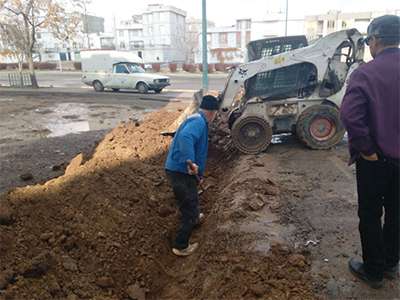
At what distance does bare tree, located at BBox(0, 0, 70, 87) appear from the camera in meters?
22.8

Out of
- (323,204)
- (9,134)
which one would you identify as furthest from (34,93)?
(323,204)

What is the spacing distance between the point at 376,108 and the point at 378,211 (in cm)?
84

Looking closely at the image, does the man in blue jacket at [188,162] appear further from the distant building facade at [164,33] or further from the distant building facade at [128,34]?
the distant building facade at [128,34]

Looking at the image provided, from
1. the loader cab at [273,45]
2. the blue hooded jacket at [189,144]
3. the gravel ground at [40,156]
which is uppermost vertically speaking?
the loader cab at [273,45]

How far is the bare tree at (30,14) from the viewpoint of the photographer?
2277 cm

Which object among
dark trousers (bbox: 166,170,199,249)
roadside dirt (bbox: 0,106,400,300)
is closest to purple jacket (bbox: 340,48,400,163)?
roadside dirt (bbox: 0,106,400,300)

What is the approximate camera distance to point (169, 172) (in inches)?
171

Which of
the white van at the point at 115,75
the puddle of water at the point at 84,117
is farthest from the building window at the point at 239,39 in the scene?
the puddle of water at the point at 84,117

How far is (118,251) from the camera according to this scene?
438 cm

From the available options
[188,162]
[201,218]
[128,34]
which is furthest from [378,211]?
[128,34]

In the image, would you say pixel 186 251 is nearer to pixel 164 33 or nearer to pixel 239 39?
pixel 239 39

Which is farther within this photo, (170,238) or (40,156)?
(40,156)

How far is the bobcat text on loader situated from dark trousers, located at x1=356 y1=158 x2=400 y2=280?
4.57 metres

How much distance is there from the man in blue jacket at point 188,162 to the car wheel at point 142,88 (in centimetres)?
1743
